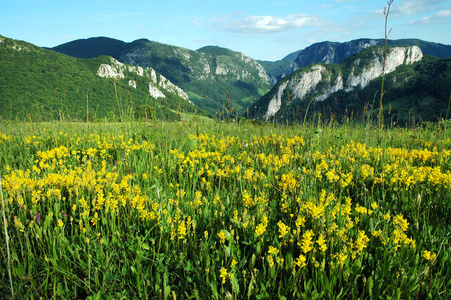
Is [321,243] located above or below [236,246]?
above

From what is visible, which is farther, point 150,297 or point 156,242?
point 156,242

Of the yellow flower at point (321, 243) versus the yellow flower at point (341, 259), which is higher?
the yellow flower at point (321, 243)

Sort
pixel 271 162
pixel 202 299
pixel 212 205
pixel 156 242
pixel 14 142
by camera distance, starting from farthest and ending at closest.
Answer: pixel 14 142, pixel 271 162, pixel 212 205, pixel 156 242, pixel 202 299

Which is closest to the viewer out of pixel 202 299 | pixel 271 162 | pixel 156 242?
pixel 202 299

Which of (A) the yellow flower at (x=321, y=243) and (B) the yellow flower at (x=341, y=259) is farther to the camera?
(A) the yellow flower at (x=321, y=243)

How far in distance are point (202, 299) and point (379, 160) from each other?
3.71 metres

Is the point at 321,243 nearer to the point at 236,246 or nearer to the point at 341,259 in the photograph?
the point at 341,259

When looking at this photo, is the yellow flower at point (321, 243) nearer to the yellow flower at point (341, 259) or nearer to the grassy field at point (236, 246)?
the grassy field at point (236, 246)

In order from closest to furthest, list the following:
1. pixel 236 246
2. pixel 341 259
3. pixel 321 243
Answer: pixel 341 259 < pixel 321 243 < pixel 236 246

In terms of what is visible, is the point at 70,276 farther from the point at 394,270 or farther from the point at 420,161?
the point at 420,161

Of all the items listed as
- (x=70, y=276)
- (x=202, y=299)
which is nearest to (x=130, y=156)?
(x=70, y=276)

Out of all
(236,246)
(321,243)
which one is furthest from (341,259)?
(236,246)

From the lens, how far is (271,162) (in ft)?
13.8

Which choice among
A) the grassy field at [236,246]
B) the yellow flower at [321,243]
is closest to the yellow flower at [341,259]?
the grassy field at [236,246]
